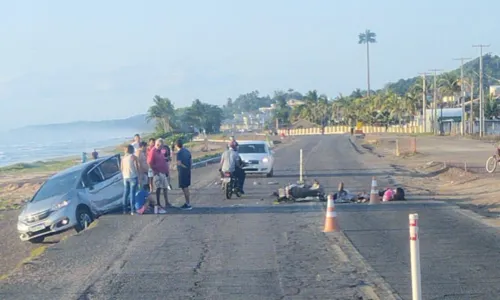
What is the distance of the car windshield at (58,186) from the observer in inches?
706

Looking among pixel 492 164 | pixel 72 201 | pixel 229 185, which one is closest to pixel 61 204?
pixel 72 201

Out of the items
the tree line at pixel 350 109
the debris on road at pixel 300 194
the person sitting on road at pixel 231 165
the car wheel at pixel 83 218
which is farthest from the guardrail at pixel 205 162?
the tree line at pixel 350 109

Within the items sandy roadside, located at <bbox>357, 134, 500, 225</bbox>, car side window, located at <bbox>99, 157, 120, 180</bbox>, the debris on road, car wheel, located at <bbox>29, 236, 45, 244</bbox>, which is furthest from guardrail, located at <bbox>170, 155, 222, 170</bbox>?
car wheel, located at <bbox>29, 236, 45, 244</bbox>

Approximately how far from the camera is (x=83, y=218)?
17797mm

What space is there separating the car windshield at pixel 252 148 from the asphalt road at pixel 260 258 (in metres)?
13.6

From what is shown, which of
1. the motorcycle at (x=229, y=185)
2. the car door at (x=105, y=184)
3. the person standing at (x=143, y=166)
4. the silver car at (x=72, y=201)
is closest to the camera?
the silver car at (x=72, y=201)

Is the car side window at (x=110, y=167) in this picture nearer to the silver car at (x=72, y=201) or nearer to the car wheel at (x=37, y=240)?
the silver car at (x=72, y=201)

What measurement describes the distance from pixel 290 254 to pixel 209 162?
3365 cm

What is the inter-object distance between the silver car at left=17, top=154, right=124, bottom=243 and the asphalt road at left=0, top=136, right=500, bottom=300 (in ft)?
2.53

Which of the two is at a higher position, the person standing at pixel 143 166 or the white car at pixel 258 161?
the person standing at pixel 143 166

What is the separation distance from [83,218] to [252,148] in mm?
15571

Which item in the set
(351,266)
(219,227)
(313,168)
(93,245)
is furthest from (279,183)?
(351,266)

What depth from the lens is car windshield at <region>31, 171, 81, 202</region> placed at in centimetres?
1794

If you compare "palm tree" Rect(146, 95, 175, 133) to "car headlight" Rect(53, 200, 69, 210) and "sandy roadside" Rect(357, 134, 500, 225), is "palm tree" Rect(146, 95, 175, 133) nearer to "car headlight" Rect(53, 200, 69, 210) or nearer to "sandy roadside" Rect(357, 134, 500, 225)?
"sandy roadside" Rect(357, 134, 500, 225)
